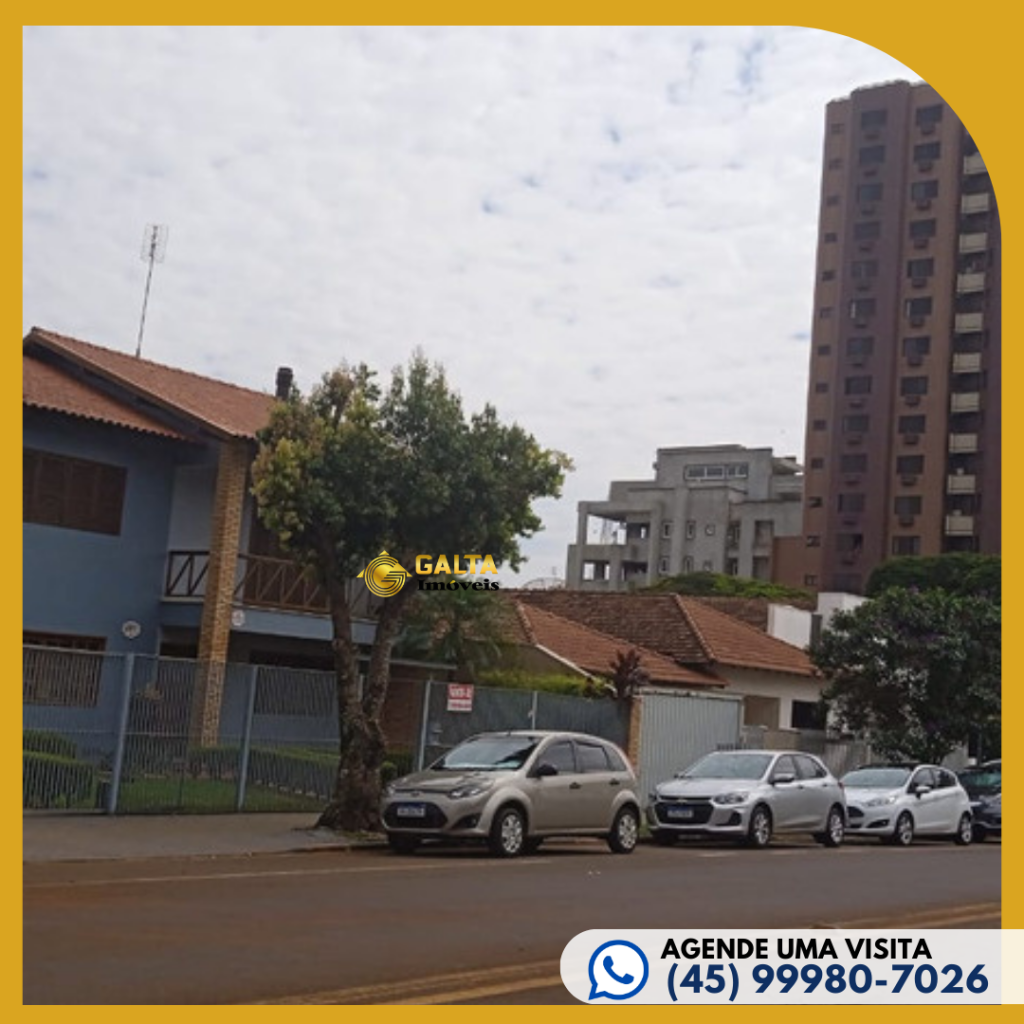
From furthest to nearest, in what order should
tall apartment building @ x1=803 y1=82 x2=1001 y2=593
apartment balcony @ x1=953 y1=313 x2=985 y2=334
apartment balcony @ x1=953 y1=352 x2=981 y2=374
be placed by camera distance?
apartment balcony @ x1=953 y1=313 x2=985 y2=334, apartment balcony @ x1=953 y1=352 x2=981 y2=374, tall apartment building @ x1=803 y1=82 x2=1001 y2=593

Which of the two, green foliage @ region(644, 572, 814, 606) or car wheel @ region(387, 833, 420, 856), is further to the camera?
green foliage @ region(644, 572, 814, 606)

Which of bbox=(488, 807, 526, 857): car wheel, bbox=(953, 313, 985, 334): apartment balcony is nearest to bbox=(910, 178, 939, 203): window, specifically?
bbox=(953, 313, 985, 334): apartment balcony

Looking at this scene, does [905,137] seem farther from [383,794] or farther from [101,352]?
[383,794]

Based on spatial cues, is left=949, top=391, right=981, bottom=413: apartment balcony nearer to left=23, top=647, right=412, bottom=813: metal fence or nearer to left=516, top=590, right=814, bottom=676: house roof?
left=516, top=590, right=814, bottom=676: house roof

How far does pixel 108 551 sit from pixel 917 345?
223 ft

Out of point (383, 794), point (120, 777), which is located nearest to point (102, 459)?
point (120, 777)

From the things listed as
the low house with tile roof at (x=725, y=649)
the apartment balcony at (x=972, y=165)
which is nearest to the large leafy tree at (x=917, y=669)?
the low house with tile roof at (x=725, y=649)

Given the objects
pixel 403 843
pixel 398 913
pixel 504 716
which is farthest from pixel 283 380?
pixel 398 913

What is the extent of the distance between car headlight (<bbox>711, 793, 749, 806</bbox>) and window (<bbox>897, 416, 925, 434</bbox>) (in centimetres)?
6785

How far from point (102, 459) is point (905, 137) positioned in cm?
7344

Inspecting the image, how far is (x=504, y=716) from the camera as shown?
2572 cm

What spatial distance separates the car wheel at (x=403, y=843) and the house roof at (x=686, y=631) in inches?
688

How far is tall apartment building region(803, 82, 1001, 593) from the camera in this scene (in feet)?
279

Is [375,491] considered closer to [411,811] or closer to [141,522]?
[411,811]
